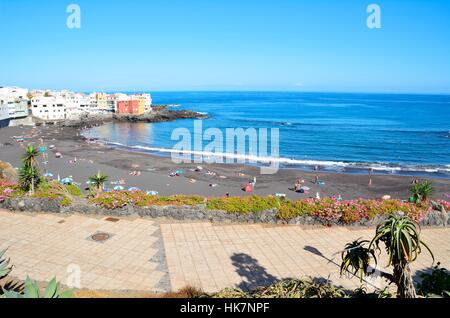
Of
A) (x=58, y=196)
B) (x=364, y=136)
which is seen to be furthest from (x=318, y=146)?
(x=58, y=196)

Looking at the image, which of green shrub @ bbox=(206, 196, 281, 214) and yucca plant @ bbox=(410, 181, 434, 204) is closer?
green shrub @ bbox=(206, 196, 281, 214)

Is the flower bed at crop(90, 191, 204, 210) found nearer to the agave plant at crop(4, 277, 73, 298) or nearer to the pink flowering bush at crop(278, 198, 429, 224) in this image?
the pink flowering bush at crop(278, 198, 429, 224)

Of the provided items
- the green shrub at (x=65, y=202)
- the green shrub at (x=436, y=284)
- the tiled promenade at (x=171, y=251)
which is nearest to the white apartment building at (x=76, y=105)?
the green shrub at (x=65, y=202)

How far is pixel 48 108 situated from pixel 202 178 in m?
72.4

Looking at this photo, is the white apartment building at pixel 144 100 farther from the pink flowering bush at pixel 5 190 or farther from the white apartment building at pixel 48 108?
the pink flowering bush at pixel 5 190

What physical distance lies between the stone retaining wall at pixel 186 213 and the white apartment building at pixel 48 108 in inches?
3273

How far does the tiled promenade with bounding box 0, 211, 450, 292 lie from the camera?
10.8 metres

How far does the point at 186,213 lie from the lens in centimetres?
1580

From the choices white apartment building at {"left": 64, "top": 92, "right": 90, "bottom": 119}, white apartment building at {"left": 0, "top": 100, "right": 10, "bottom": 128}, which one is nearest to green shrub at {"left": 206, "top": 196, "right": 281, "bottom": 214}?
white apartment building at {"left": 0, "top": 100, "right": 10, "bottom": 128}

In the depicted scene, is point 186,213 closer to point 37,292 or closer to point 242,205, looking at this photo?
point 242,205

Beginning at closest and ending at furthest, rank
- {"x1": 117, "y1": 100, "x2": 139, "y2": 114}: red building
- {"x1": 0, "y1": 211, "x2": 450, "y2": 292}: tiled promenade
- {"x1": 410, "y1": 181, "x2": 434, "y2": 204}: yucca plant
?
1. {"x1": 0, "y1": 211, "x2": 450, "y2": 292}: tiled promenade
2. {"x1": 410, "y1": 181, "x2": 434, "y2": 204}: yucca plant
3. {"x1": 117, "y1": 100, "x2": 139, "y2": 114}: red building

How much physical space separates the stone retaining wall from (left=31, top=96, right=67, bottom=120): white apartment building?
83.1 m

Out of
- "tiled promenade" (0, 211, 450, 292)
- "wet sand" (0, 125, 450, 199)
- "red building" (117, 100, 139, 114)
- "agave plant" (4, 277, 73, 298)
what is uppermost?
"red building" (117, 100, 139, 114)

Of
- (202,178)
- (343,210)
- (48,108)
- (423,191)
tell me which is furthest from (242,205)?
(48,108)
